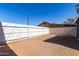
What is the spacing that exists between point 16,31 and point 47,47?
195 cm

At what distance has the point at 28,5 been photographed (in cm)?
730

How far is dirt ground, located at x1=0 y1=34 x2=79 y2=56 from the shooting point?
7.20m

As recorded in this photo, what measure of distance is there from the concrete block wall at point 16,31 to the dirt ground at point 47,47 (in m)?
0.37

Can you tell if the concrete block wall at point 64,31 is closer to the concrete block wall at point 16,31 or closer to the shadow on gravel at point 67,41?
the shadow on gravel at point 67,41

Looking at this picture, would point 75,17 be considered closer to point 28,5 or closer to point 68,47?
point 68,47

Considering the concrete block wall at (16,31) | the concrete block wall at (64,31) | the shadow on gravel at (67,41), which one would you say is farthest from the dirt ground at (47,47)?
the concrete block wall at (16,31)

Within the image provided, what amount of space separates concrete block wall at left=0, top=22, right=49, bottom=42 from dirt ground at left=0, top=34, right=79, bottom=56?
37 cm

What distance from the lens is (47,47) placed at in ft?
25.5

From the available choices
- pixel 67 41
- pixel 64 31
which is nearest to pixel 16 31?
pixel 64 31

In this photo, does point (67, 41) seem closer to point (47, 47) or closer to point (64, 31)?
point (64, 31)

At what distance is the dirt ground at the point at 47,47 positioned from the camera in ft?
23.6

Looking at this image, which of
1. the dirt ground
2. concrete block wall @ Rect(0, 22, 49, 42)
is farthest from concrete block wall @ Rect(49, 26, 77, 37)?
concrete block wall @ Rect(0, 22, 49, 42)

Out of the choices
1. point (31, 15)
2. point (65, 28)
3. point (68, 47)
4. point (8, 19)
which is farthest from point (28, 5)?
point (68, 47)

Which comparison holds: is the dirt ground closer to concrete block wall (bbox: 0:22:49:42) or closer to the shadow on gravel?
the shadow on gravel
